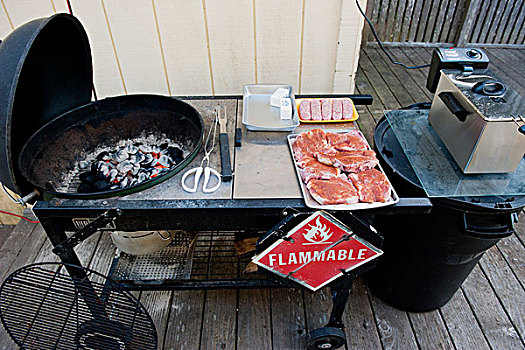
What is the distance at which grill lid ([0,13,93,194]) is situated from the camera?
135 centimetres

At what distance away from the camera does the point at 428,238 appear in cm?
173

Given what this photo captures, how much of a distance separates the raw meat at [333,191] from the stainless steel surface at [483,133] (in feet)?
1.74

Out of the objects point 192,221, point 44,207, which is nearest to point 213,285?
point 192,221

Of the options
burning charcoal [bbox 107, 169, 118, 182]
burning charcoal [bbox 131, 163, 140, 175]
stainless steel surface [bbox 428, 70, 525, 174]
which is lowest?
burning charcoal [bbox 131, 163, 140, 175]

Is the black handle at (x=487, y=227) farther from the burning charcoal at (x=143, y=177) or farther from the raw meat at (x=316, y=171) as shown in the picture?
the burning charcoal at (x=143, y=177)

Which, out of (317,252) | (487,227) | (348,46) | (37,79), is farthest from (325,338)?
(37,79)

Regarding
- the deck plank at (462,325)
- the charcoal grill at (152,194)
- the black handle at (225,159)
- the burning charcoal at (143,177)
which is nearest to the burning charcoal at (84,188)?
the charcoal grill at (152,194)

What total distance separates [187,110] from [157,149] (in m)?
0.29

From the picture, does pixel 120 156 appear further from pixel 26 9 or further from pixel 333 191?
pixel 26 9

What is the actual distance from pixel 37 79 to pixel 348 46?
6.30 feet

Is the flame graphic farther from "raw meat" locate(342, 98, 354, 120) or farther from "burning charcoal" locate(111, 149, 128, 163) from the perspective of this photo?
"burning charcoal" locate(111, 149, 128, 163)

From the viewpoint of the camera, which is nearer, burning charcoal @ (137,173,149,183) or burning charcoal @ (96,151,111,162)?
burning charcoal @ (137,173,149,183)

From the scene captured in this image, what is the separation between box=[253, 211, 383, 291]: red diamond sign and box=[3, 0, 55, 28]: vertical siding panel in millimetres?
2165

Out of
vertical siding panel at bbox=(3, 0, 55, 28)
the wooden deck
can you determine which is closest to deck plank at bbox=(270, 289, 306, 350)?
the wooden deck
